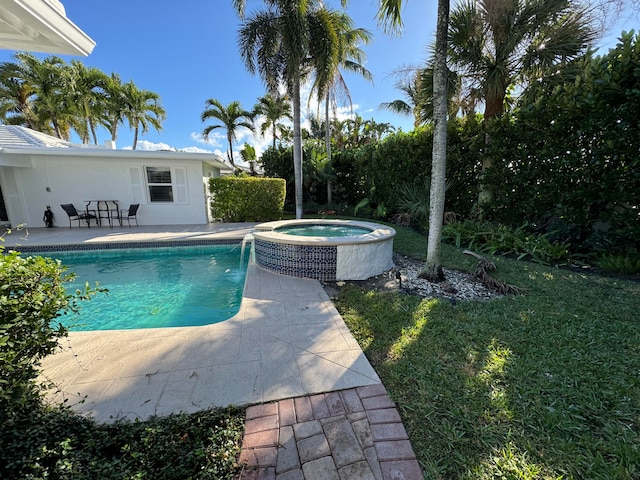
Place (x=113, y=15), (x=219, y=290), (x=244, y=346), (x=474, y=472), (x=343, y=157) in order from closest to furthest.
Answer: (x=474, y=472), (x=244, y=346), (x=219, y=290), (x=113, y=15), (x=343, y=157)

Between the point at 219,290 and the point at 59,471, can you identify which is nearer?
the point at 59,471

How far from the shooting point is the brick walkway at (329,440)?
1675 mm

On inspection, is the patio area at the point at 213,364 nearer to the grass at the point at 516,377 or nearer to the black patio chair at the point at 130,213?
the grass at the point at 516,377

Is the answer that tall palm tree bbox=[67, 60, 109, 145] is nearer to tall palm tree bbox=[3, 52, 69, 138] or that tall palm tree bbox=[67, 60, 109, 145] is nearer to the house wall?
tall palm tree bbox=[3, 52, 69, 138]

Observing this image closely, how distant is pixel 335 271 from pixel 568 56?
713 cm

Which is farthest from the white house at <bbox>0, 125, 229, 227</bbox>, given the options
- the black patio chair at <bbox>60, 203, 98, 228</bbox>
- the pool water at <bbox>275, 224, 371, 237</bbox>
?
the pool water at <bbox>275, 224, 371, 237</bbox>

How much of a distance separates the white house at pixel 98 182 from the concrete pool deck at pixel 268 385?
30.7 ft

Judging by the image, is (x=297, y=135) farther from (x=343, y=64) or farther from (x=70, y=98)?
(x=70, y=98)

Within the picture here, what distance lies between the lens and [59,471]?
149cm

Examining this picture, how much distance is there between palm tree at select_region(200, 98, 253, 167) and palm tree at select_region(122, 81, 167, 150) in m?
5.10

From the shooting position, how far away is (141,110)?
73.7ft

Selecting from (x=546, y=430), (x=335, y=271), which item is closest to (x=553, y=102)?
(x=335, y=271)

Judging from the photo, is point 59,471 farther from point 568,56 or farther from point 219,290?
point 568,56

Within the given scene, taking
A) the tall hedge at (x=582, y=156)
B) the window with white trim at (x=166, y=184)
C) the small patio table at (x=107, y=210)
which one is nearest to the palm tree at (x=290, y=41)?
the window with white trim at (x=166, y=184)
